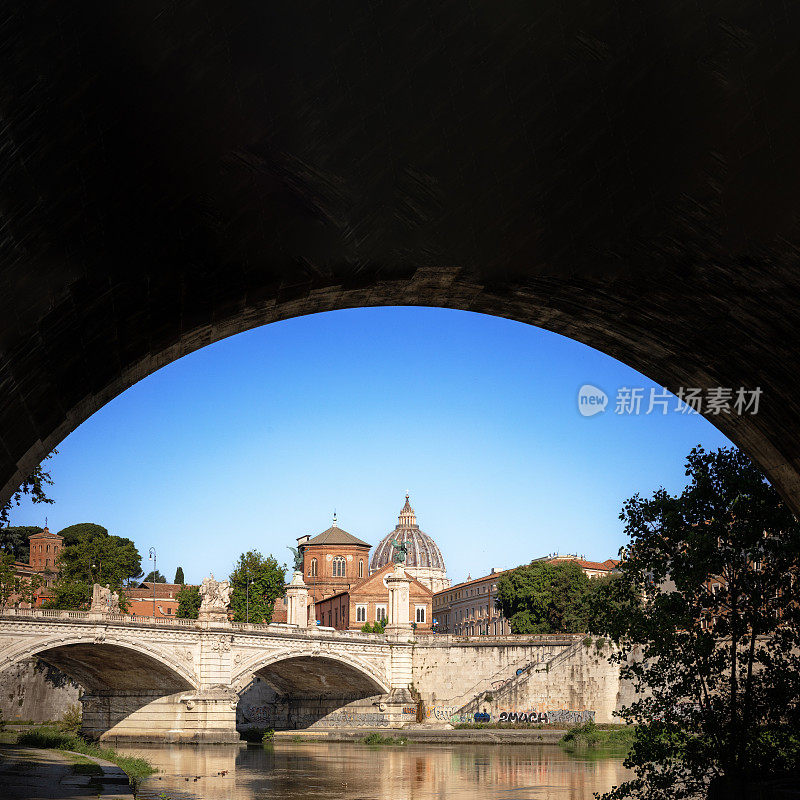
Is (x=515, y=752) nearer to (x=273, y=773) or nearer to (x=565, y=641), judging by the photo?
(x=273, y=773)

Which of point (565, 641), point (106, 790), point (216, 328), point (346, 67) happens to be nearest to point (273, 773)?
point (106, 790)

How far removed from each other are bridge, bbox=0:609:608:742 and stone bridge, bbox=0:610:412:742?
0.20ft

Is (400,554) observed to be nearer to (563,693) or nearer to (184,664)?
(563,693)

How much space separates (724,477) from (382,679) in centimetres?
4467

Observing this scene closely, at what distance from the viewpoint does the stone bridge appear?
42.7m

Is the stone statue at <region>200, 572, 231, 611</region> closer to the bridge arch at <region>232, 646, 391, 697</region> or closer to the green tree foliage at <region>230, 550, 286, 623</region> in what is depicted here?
the bridge arch at <region>232, 646, 391, 697</region>

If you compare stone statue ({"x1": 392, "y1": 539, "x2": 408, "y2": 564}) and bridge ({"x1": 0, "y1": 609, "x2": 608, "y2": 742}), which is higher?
stone statue ({"x1": 392, "y1": 539, "x2": 408, "y2": 564})

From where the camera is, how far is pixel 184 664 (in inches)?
1861

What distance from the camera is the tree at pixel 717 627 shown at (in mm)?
13469

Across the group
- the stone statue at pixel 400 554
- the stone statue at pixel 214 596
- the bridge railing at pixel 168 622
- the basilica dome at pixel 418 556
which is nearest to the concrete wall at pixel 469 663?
the bridge railing at pixel 168 622

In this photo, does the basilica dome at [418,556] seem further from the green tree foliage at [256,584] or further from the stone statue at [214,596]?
the stone statue at [214,596]

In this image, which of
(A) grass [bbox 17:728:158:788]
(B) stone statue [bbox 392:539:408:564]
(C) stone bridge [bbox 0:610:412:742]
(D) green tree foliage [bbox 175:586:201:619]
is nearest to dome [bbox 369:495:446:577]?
(B) stone statue [bbox 392:539:408:564]

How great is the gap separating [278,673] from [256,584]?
14.3m

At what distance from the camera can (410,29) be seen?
14.3 ft
